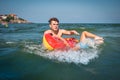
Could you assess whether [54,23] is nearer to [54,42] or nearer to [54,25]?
[54,25]

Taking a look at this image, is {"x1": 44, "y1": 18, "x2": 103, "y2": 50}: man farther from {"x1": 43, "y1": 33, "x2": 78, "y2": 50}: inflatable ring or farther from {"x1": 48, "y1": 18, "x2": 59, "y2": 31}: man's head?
{"x1": 43, "y1": 33, "x2": 78, "y2": 50}: inflatable ring

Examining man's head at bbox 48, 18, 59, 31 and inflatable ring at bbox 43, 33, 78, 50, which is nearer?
man's head at bbox 48, 18, 59, 31

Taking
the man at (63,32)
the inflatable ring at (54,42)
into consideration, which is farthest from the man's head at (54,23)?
the inflatable ring at (54,42)

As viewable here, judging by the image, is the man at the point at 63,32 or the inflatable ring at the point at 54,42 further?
the inflatable ring at the point at 54,42

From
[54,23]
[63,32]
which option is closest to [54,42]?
[63,32]

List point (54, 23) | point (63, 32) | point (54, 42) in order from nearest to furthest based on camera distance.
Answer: point (54, 23), point (54, 42), point (63, 32)

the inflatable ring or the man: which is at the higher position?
the man

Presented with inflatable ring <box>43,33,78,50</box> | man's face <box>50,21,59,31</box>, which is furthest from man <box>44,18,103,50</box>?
inflatable ring <box>43,33,78,50</box>

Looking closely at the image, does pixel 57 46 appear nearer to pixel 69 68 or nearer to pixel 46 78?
pixel 69 68

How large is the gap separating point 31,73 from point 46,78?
0.47 m

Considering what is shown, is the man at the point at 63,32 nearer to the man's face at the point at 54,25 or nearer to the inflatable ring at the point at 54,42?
the man's face at the point at 54,25

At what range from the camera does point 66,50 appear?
6.45 m

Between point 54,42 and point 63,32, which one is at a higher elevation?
point 63,32

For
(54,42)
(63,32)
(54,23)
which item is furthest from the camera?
(63,32)
